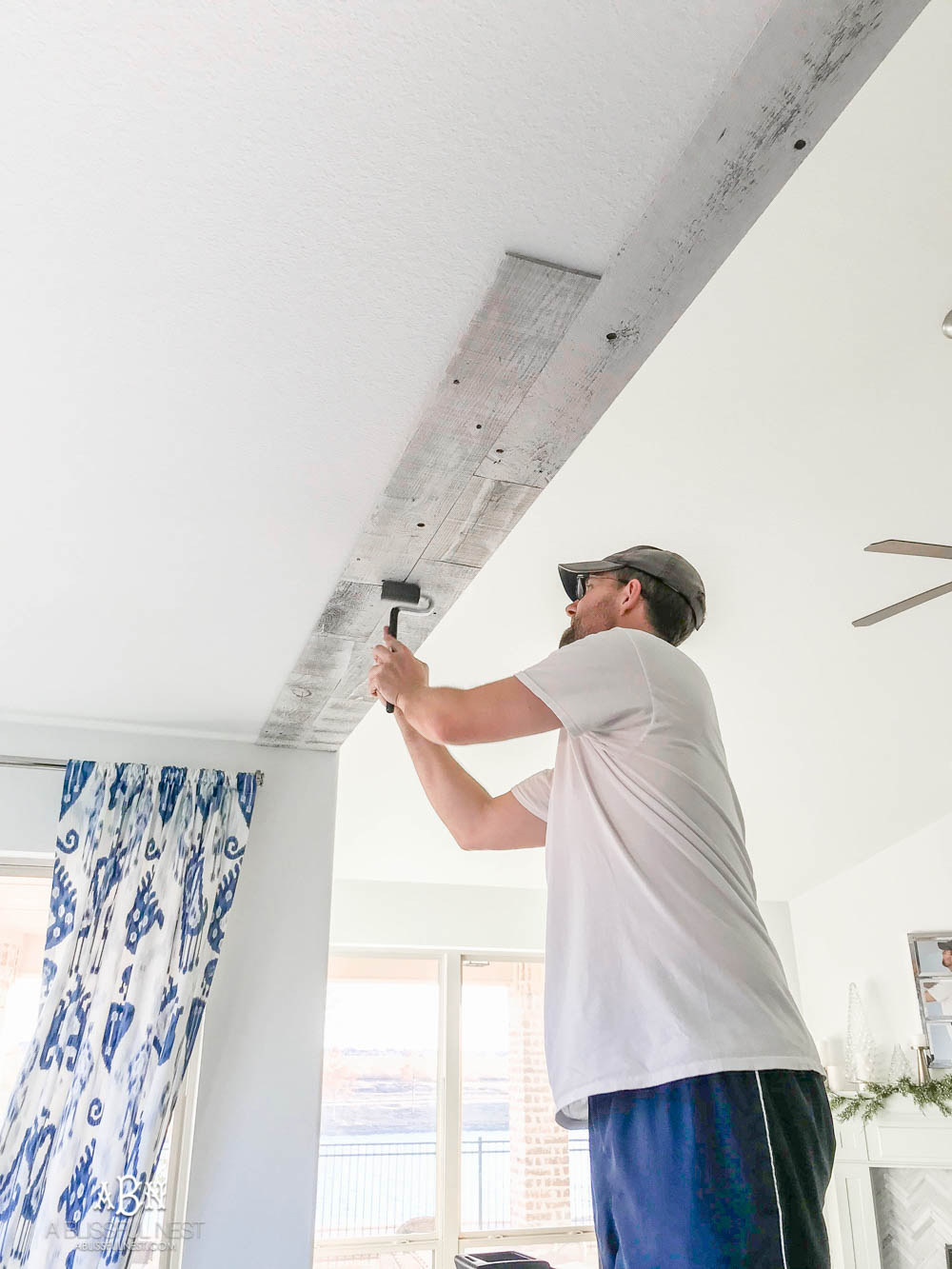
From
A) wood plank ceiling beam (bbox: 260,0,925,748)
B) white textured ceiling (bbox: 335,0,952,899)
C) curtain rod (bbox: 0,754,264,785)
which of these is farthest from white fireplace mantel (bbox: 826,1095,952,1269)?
curtain rod (bbox: 0,754,264,785)

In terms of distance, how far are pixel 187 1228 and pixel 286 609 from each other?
1.73 m

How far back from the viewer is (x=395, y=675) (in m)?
1.74

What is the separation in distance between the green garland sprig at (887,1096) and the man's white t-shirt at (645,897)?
4.66 metres

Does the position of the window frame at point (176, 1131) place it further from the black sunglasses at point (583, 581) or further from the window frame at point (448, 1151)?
the window frame at point (448, 1151)

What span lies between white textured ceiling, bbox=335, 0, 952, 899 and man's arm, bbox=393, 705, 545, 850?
138 centimetres

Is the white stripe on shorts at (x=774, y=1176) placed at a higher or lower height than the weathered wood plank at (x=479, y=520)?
lower

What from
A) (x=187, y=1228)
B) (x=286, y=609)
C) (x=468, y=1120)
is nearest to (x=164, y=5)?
(x=286, y=609)

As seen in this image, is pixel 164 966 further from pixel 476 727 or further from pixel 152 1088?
pixel 476 727

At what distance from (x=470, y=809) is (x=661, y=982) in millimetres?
714

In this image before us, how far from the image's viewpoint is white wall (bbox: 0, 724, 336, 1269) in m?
2.74

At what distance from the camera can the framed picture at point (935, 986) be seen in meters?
5.24

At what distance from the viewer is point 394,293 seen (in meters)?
1.43

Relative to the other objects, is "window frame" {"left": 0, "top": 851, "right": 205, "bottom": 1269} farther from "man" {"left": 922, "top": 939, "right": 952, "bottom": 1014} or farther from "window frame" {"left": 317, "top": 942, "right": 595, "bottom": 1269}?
"man" {"left": 922, "top": 939, "right": 952, "bottom": 1014}

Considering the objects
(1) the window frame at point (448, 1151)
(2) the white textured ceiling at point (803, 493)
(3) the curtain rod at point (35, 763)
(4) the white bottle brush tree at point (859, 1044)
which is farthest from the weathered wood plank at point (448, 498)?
(4) the white bottle brush tree at point (859, 1044)
